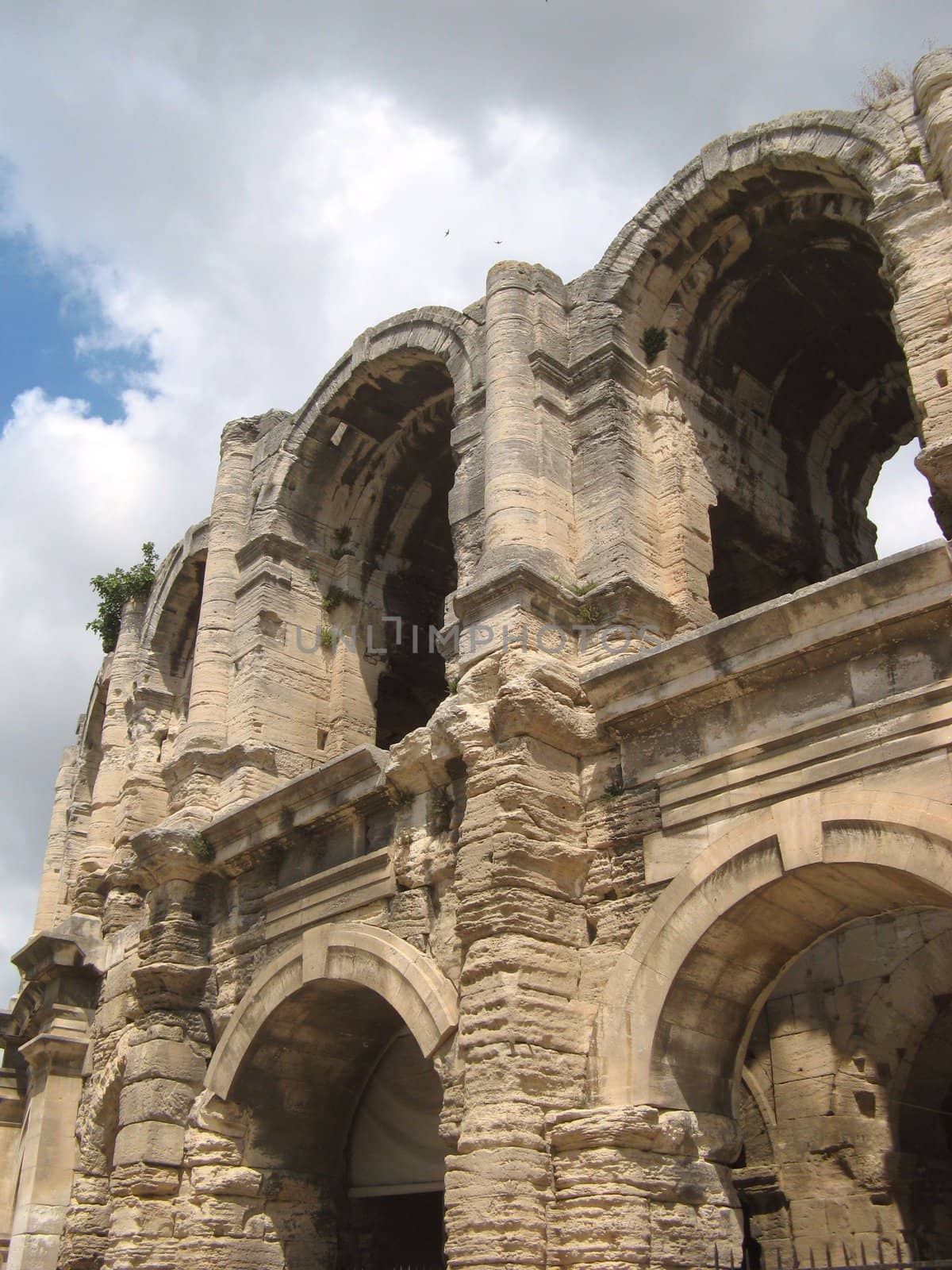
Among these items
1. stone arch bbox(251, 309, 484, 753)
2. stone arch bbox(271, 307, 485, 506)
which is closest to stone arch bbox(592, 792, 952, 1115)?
stone arch bbox(271, 307, 485, 506)

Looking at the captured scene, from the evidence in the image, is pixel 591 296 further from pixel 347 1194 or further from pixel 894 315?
pixel 347 1194

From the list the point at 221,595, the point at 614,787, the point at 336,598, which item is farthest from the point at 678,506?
the point at 221,595

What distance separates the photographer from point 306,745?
1041 cm

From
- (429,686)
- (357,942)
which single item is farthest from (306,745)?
(357,942)

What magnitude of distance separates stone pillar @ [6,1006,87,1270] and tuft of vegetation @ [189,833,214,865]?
2845 mm

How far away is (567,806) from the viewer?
276 inches

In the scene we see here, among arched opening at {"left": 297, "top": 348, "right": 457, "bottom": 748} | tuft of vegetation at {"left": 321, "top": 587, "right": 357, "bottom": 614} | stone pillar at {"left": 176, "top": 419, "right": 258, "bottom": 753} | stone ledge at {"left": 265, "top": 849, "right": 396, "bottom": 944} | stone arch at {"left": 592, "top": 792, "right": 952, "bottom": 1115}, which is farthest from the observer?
tuft of vegetation at {"left": 321, "top": 587, "right": 357, "bottom": 614}

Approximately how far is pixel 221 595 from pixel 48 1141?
4900 millimetres

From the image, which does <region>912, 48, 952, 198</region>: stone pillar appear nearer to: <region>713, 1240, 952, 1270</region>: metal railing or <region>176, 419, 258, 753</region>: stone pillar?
<region>713, 1240, 952, 1270</region>: metal railing

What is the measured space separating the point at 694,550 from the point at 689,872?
2.65m

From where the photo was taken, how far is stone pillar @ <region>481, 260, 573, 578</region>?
7902mm

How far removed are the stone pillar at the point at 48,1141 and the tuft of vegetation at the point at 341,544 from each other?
4.71 m

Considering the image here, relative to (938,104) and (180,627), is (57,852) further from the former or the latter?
(938,104)

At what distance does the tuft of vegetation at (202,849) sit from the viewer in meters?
9.62
